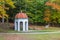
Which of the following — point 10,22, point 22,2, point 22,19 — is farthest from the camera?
point 10,22

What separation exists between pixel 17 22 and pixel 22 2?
5.45 metres

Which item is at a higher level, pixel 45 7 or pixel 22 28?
pixel 45 7

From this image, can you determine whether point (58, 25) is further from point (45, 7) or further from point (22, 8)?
point (22, 8)

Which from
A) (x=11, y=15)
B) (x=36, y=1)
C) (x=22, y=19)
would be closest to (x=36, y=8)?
(x=36, y=1)

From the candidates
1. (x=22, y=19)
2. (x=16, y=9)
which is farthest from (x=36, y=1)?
(x=22, y=19)

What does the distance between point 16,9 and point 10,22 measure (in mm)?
2982

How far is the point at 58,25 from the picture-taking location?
139 feet

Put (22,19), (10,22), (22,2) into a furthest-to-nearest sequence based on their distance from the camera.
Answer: (10,22) < (22,2) < (22,19)

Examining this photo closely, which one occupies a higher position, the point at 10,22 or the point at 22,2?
the point at 22,2

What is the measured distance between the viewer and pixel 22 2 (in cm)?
4056

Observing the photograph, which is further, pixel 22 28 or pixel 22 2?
pixel 22 2

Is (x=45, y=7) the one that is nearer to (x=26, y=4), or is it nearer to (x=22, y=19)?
(x=26, y=4)

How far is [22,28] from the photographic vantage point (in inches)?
1435

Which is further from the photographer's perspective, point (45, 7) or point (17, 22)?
point (45, 7)
